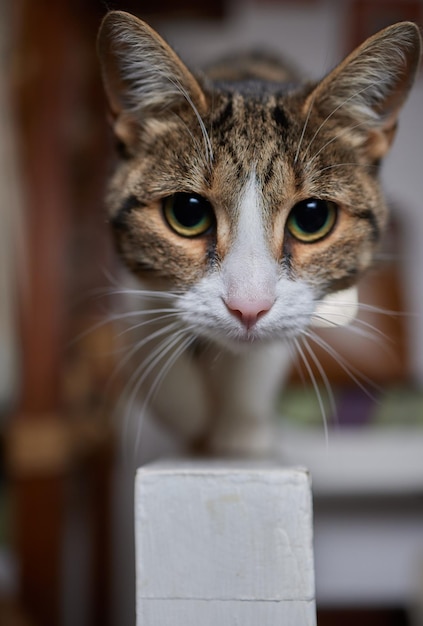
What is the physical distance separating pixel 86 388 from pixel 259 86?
3.19ft

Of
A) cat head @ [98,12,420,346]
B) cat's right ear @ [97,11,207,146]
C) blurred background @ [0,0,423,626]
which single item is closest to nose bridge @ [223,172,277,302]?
cat head @ [98,12,420,346]

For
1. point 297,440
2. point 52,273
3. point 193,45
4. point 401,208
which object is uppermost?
point 193,45

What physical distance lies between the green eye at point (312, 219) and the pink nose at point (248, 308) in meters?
0.07

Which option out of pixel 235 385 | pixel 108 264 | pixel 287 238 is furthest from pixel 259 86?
pixel 108 264

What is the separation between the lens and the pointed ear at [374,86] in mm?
544

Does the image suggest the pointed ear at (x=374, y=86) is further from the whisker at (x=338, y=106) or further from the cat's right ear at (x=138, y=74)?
the cat's right ear at (x=138, y=74)

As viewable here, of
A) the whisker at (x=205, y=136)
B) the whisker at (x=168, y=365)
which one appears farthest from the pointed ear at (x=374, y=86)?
the whisker at (x=168, y=365)

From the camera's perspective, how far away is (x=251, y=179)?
0.56 m

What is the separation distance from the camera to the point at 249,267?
0.54m

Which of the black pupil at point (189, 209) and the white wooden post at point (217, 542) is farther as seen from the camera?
the black pupil at point (189, 209)

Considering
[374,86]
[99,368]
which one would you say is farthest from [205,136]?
[99,368]

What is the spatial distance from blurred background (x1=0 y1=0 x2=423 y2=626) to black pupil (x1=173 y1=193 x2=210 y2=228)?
322 mm

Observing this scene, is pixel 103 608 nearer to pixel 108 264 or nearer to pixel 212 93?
pixel 108 264

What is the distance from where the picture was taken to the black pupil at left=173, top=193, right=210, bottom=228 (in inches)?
23.2
